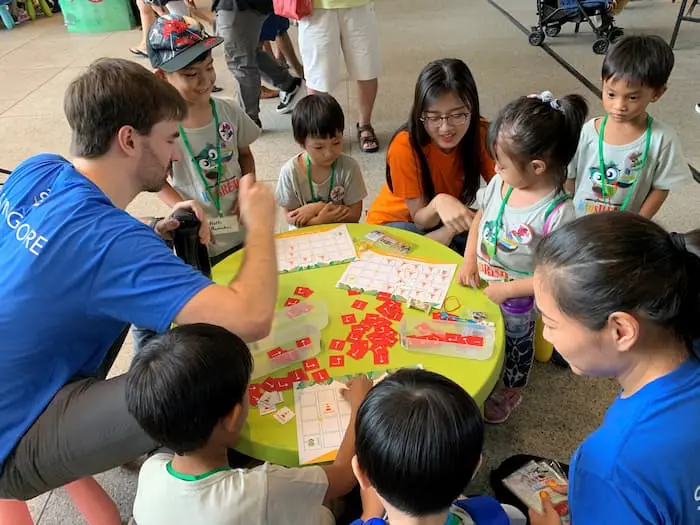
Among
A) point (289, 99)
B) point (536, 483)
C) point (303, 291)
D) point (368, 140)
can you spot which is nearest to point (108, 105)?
point (303, 291)

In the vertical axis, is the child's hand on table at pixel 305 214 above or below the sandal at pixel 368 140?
above

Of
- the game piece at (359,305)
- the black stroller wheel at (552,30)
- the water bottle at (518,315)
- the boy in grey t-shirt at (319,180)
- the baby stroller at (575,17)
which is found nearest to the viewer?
the game piece at (359,305)

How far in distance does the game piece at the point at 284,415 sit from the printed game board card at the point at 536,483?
0.70 meters

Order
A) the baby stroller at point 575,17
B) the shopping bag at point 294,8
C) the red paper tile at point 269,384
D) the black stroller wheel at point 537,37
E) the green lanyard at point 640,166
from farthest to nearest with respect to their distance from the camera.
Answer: the black stroller wheel at point 537,37
the baby stroller at point 575,17
the shopping bag at point 294,8
the green lanyard at point 640,166
the red paper tile at point 269,384

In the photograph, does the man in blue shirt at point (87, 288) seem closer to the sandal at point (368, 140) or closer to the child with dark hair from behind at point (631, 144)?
the child with dark hair from behind at point (631, 144)

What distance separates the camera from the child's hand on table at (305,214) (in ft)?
7.34

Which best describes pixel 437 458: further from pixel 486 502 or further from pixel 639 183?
pixel 639 183

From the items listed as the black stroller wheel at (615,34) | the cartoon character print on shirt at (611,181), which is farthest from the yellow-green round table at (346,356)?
the black stroller wheel at (615,34)

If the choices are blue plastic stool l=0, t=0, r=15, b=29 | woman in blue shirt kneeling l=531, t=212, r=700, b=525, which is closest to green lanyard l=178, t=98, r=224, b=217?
woman in blue shirt kneeling l=531, t=212, r=700, b=525

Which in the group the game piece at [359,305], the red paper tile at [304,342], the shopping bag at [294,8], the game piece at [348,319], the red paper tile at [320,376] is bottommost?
the red paper tile at [320,376]

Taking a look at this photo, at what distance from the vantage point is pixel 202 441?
3.69 ft

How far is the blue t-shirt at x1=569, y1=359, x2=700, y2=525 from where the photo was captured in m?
0.91

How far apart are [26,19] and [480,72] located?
6160mm

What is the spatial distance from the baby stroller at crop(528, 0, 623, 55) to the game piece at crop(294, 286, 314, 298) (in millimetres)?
4622
